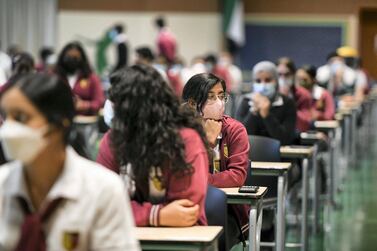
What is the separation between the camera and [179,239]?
3068 mm

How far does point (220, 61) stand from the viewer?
20078 mm

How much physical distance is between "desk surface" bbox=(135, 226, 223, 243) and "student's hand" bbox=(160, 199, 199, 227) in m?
0.02

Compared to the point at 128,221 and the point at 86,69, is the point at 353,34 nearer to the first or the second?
the point at 86,69

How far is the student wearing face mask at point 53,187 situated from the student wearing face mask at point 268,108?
4721 millimetres

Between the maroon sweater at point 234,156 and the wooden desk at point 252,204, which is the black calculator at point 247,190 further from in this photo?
the maroon sweater at point 234,156

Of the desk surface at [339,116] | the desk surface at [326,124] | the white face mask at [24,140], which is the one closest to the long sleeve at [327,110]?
the desk surface at [339,116]

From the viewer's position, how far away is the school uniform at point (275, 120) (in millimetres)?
7027

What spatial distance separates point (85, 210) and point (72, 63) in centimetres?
761

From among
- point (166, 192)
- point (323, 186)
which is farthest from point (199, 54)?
point (166, 192)

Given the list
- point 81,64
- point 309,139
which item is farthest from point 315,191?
point 81,64

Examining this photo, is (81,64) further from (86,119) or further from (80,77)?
(86,119)

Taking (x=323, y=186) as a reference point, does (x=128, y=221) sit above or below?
above

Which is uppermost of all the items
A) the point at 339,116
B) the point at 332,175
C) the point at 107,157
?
the point at 107,157

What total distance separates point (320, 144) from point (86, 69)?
312 cm
